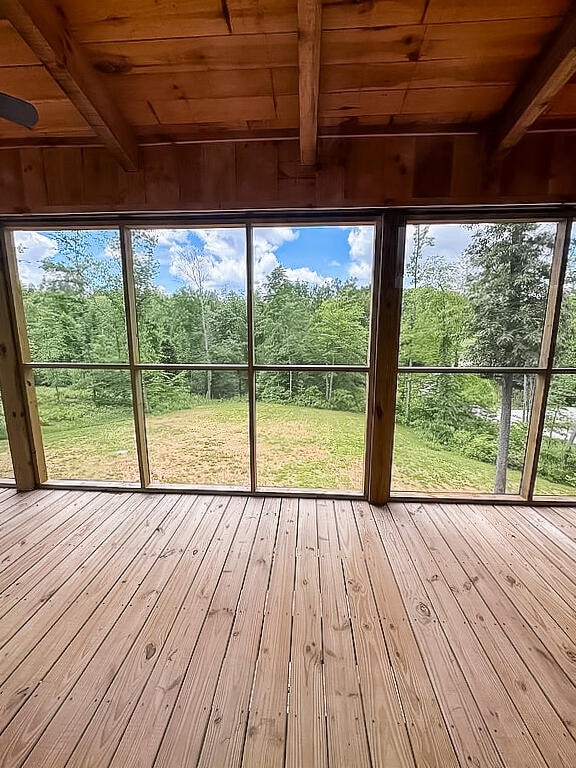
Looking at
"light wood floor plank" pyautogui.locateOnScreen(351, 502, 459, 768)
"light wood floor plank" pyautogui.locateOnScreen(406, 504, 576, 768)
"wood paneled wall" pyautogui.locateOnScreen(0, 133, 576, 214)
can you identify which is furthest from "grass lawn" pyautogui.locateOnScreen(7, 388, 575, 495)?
"wood paneled wall" pyautogui.locateOnScreen(0, 133, 576, 214)

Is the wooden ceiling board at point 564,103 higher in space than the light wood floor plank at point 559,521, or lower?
higher

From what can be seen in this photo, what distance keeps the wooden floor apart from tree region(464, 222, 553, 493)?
129 centimetres

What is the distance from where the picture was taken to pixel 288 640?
162 centimetres

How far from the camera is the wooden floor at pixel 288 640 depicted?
1227mm

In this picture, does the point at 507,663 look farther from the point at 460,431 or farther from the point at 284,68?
the point at 284,68

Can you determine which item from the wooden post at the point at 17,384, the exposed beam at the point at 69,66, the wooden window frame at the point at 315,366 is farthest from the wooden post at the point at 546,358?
the wooden post at the point at 17,384

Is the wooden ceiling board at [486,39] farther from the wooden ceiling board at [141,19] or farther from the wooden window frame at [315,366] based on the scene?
the wooden ceiling board at [141,19]

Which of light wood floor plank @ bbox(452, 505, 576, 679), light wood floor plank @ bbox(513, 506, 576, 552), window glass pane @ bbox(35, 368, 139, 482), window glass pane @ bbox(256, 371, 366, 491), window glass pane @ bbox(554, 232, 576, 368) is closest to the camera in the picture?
light wood floor plank @ bbox(452, 505, 576, 679)

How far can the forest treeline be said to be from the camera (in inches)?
108

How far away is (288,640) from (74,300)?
3049mm

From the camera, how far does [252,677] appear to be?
1.45 m

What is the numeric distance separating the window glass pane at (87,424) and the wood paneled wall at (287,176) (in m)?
1.36

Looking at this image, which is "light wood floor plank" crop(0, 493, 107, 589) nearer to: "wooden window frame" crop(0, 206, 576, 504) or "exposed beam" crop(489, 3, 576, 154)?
"wooden window frame" crop(0, 206, 576, 504)

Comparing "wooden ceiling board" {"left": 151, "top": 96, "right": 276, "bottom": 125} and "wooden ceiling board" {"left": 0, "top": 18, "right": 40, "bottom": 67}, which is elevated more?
"wooden ceiling board" {"left": 0, "top": 18, "right": 40, "bottom": 67}
